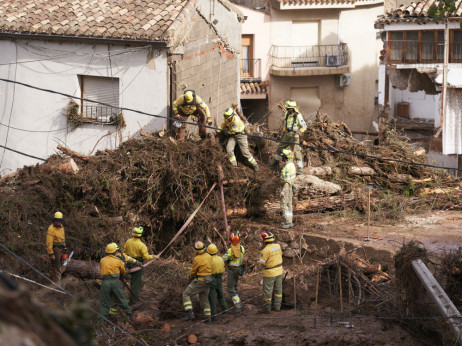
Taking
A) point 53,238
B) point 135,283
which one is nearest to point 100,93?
point 53,238

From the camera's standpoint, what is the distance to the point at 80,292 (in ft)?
45.3

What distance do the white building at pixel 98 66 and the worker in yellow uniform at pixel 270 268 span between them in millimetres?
7178

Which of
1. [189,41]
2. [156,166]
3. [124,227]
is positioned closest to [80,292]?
[124,227]

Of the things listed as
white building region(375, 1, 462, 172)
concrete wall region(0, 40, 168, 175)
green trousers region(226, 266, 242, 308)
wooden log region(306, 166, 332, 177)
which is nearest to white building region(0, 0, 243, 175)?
concrete wall region(0, 40, 168, 175)

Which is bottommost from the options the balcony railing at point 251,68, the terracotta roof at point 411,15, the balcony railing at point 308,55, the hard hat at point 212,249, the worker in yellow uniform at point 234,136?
the hard hat at point 212,249

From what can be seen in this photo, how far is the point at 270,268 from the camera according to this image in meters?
13.0

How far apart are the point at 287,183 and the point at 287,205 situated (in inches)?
24.2

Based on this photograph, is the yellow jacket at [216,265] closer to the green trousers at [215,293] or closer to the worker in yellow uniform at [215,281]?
the worker in yellow uniform at [215,281]

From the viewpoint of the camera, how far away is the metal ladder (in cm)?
1041

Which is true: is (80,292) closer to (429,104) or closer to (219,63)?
(219,63)

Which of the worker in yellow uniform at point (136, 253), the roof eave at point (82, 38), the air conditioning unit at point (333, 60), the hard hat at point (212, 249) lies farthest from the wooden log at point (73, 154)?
the air conditioning unit at point (333, 60)

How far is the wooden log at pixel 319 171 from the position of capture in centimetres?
1895

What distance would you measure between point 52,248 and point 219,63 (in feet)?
31.2

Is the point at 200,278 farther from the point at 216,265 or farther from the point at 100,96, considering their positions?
the point at 100,96
